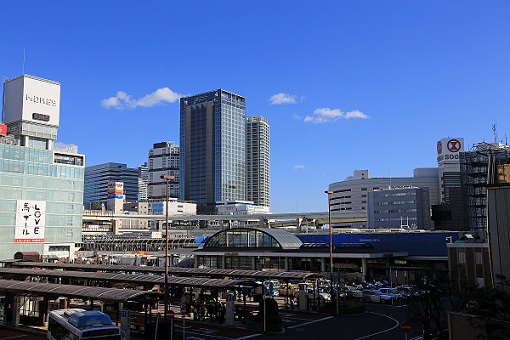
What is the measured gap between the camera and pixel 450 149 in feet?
613

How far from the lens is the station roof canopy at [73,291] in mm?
29891

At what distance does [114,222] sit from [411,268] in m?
145

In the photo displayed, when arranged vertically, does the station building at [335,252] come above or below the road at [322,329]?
above

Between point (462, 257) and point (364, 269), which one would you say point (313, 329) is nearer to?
point (462, 257)

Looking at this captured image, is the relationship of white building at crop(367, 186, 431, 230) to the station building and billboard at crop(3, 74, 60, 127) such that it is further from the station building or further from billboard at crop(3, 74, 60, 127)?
billboard at crop(3, 74, 60, 127)

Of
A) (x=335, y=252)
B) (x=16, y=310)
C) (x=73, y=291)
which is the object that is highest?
(x=335, y=252)

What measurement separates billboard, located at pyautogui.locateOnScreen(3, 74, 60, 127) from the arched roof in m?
42.6

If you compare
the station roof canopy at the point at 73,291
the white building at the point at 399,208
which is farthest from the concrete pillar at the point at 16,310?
the white building at the point at 399,208

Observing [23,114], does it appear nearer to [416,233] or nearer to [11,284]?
[11,284]

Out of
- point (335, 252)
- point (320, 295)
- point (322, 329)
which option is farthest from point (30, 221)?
point (322, 329)

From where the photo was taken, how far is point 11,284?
38.2m

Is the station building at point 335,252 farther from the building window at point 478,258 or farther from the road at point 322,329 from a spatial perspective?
the road at point 322,329

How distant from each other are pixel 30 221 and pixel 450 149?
154 m

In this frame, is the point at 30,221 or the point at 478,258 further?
the point at 30,221
